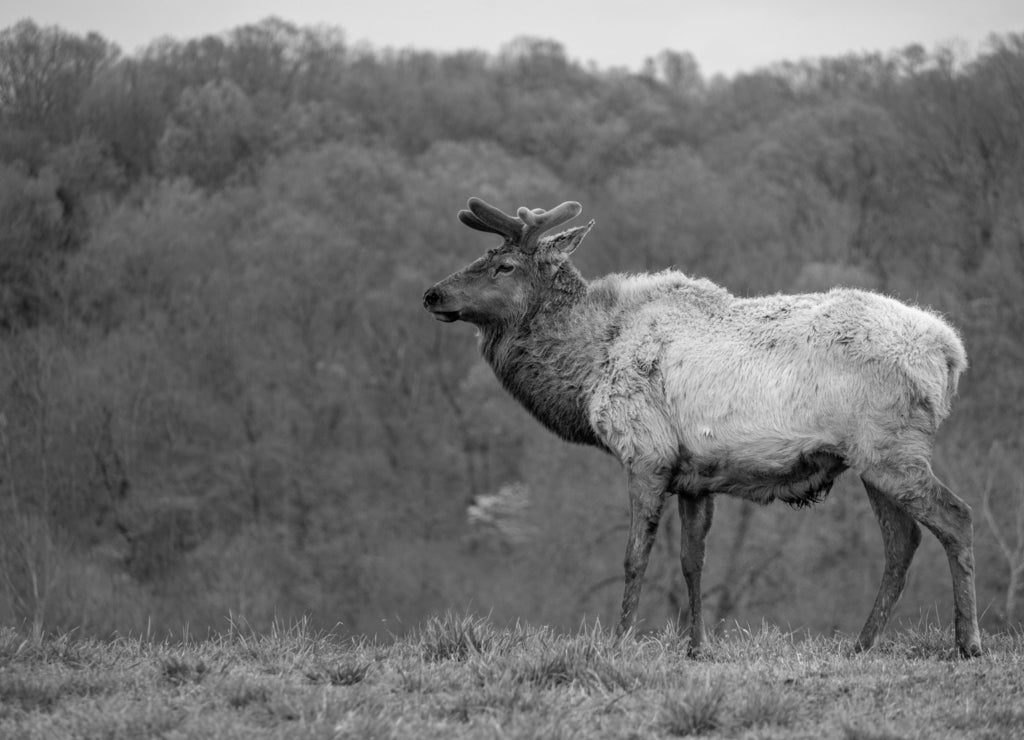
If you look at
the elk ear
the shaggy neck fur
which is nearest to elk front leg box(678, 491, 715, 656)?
the shaggy neck fur

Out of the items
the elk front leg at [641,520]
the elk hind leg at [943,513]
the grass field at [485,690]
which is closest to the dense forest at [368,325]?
the elk hind leg at [943,513]

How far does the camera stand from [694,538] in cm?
924

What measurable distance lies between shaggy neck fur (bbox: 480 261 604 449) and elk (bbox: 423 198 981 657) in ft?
0.05

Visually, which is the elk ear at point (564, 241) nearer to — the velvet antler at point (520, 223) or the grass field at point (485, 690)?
the velvet antler at point (520, 223)

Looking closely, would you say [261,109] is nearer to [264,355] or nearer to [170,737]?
[264,355]

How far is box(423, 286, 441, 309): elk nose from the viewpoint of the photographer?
10.2m

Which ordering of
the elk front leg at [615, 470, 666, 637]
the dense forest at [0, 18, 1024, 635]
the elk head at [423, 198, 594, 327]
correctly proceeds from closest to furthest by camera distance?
the elk front leg at [615, 470, 666, 637]
the elk head at [423, 198, 594, 327]
the dense forest at [0, 18, 1024, 635]

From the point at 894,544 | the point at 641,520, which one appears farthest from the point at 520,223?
the point at 894,544

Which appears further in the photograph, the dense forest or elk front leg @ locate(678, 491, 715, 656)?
the dense forest

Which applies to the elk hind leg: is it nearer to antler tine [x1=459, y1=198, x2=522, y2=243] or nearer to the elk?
the elk

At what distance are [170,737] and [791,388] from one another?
497 centimetres

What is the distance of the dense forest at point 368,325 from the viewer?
38000 mm

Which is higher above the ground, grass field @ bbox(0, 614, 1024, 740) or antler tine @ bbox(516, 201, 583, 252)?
antler tine @ bbox(516, 201, 583, 252)

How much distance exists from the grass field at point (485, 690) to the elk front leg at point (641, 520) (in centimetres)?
85
